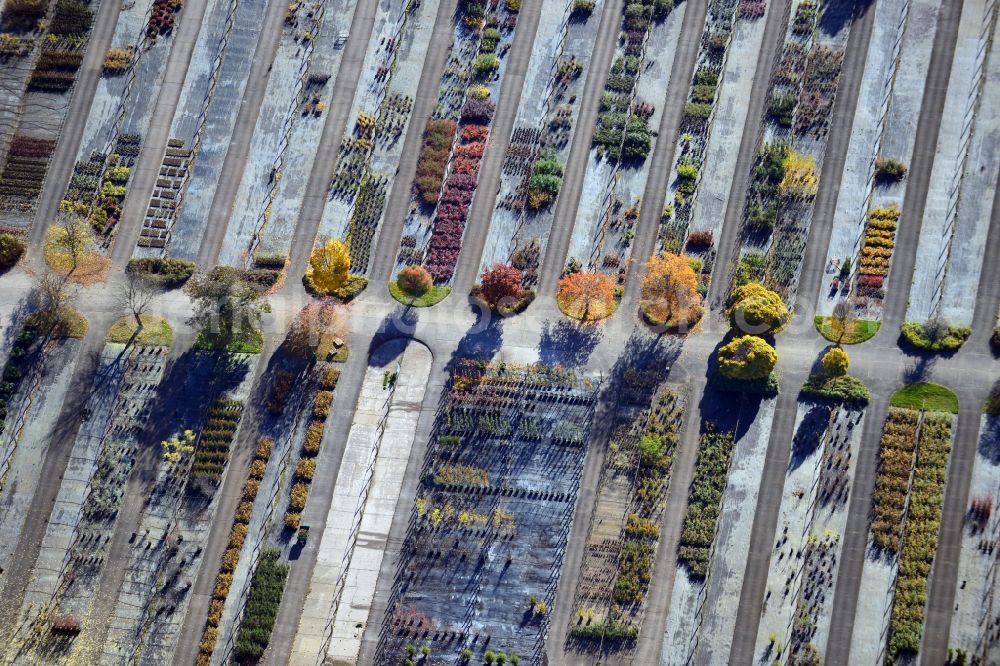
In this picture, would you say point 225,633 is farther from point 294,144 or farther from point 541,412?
point 294,144

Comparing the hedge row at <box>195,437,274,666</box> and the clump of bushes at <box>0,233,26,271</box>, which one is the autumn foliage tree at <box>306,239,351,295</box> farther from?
the clump of bushes at <box>0,233,26,271</box>

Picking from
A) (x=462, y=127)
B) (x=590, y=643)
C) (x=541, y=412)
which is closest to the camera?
(x=590, y=643)

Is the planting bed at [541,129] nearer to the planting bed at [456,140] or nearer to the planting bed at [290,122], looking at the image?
the planting bed at [456,140]

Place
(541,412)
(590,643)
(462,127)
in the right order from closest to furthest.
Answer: (590,643) < (541,412) < (462,127)

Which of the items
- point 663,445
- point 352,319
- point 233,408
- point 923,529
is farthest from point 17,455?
point 923,529

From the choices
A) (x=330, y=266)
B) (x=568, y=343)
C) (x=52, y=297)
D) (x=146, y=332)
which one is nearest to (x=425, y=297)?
(x=330, y=266)

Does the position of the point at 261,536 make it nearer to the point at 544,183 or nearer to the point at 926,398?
the point at 544,183

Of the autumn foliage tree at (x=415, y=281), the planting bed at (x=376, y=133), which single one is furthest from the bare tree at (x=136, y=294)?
the autumn foliage tree at (x=415, y=281)
